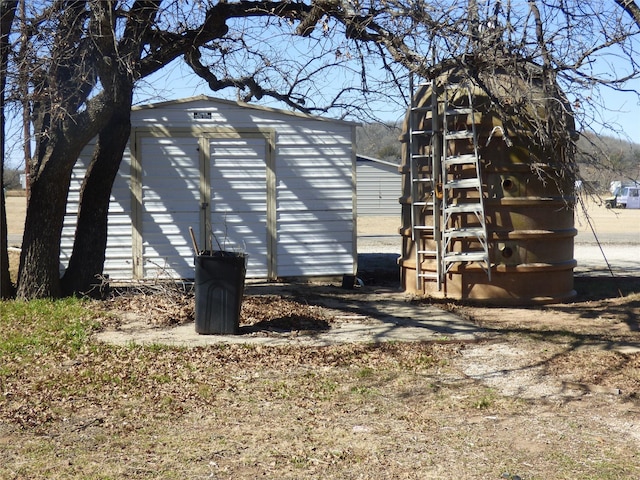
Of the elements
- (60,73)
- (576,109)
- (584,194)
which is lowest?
(584,194)

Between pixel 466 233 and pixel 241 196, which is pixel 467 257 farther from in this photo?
pixel 241 196

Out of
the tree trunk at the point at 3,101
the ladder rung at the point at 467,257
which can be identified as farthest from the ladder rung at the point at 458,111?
the tree trunk at the point at 3,101

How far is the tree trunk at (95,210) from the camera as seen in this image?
11672 mm

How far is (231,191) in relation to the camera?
13.8 m

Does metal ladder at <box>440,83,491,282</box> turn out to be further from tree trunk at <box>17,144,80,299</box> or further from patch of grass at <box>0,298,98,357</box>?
tree trunk at <box>17,144,80,299</box>

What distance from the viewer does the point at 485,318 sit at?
10688mm

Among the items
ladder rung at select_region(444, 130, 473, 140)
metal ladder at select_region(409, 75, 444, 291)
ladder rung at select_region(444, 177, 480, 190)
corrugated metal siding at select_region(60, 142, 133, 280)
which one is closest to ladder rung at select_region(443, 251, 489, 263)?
metal ladder at select_region(409, 75, 444, 291)

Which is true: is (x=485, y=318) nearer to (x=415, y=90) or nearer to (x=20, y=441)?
(x=415, y=90)

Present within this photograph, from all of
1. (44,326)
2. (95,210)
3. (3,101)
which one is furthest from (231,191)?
(44,326)

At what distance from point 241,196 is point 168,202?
119cm

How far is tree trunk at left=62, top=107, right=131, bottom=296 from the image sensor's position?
11.7 metres

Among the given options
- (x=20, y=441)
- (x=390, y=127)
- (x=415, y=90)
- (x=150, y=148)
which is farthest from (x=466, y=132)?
(x=20, y=441)

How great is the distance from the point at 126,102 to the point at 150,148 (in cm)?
257

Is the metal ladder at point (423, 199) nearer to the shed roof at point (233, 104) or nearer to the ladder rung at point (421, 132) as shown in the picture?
the ladder rung at point (421, 132)
